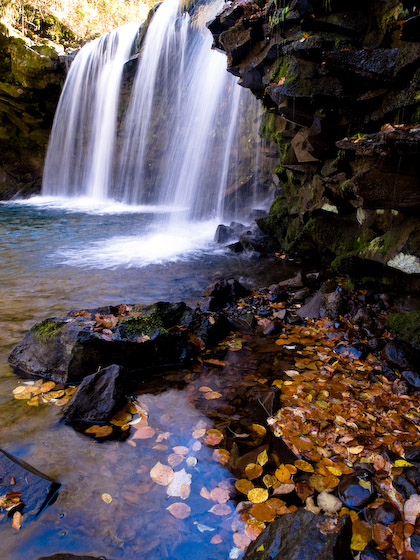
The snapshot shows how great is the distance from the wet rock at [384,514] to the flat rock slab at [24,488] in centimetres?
188

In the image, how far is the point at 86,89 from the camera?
18.2 m

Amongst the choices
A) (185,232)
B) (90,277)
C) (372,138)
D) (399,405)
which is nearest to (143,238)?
(185,232)

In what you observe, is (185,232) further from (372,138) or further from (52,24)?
(52,24)

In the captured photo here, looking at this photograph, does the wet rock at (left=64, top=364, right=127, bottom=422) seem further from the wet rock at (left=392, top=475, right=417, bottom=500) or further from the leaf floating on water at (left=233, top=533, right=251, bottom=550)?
the wet rock at (left=392, top=475, right=417, bottom=500)

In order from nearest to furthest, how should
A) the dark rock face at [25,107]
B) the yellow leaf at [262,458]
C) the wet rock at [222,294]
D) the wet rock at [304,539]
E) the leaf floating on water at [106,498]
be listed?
the wet rock at [304,539] < the leaf floating on water at [106,498] < the yellow leaf at [262,458] < the wet rock at [222,294] < the dark rock face at [25,107]

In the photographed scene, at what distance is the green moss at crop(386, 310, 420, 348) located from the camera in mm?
3670

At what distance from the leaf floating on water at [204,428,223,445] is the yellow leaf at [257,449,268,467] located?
34 centimetres

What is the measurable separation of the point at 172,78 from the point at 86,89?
18.7ft

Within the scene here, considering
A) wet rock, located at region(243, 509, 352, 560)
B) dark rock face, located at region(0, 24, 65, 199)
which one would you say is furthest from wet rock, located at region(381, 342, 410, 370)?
dark rock face, located at region(0, 24, 65, 199)

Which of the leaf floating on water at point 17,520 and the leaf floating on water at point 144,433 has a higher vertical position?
the leaf floating on water at point 144,433

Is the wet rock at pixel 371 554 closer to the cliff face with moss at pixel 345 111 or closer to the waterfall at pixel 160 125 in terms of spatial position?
the cliff face with moss at pixel 345 111

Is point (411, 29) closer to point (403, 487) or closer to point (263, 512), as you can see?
point (403, 487)

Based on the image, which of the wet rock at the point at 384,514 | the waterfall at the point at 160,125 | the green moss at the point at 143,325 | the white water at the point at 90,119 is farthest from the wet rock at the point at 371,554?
the white water at the point at 90,119

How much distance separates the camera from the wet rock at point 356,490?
6.92 ft
